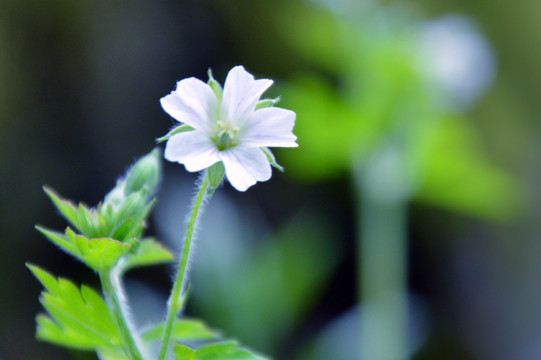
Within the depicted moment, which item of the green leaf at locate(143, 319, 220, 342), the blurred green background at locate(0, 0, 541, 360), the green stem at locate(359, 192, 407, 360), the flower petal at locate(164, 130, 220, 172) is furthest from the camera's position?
the blurred green background at locate(0, 0, 541, 360)

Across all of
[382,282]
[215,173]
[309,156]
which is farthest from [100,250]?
[309,156]

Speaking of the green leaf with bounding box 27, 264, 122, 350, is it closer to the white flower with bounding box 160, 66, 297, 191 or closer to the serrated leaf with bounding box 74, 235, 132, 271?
the serrated leaf with bounding box 74, 235, 132, 271

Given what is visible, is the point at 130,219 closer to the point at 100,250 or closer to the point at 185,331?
the point at 100,250

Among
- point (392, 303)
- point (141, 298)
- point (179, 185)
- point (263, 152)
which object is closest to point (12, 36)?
point (179, 185)

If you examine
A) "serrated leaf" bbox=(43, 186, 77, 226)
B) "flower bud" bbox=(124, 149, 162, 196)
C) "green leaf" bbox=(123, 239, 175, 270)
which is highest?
"flower bud" bbox=(124, 149, 162, 196)

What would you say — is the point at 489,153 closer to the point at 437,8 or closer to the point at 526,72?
the point at 526,72

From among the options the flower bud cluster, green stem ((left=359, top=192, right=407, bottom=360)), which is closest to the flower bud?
the flower bud cluster

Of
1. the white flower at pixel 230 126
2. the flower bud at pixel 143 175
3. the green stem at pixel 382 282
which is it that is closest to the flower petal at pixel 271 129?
the white flower at pixel 230 126

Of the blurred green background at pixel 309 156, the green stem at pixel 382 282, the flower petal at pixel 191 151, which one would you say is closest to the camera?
the flower petal at pixel 191 151

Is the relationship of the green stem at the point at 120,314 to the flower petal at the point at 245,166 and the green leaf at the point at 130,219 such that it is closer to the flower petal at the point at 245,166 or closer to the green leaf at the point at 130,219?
the green leaf at the point at 130,219
